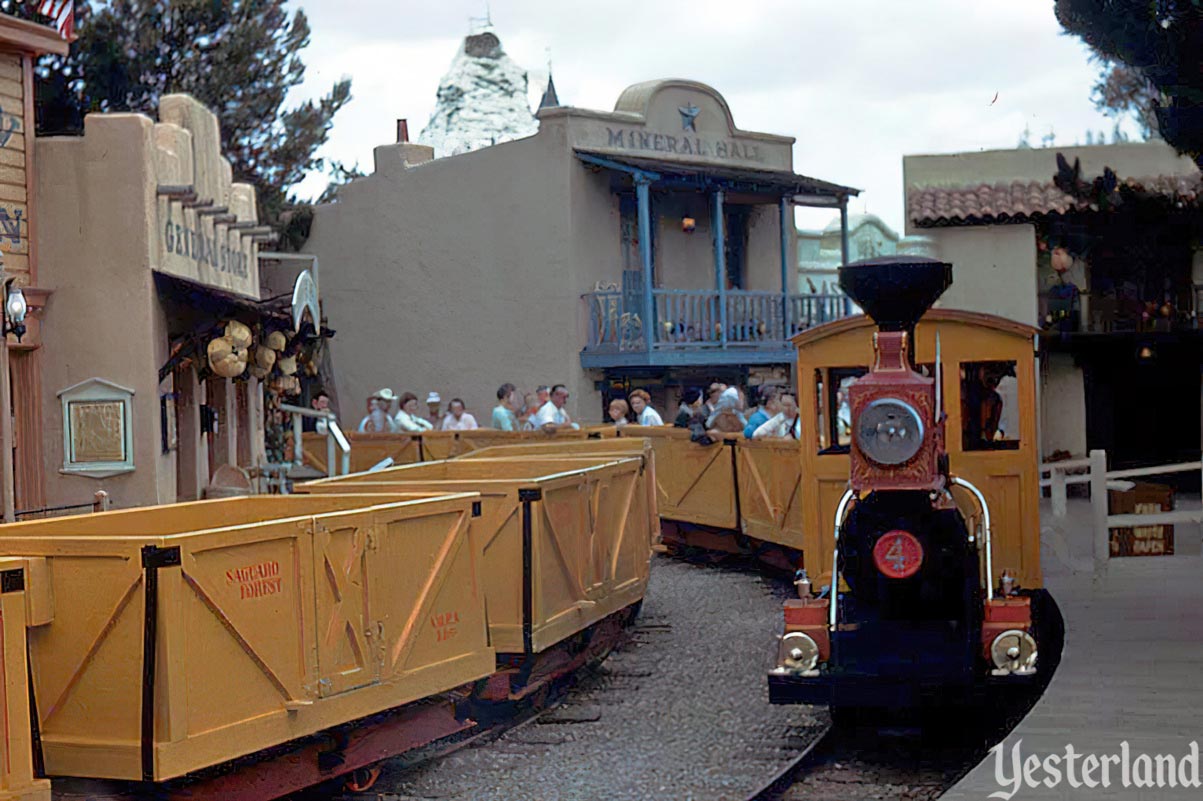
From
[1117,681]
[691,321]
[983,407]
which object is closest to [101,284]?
[983,407]

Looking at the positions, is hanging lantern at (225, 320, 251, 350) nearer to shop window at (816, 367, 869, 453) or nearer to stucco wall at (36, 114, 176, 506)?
stucco wall at (36, 114, 176, 506)

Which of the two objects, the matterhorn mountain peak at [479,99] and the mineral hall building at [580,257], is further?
the matterhorn mountain peak at [479,99]

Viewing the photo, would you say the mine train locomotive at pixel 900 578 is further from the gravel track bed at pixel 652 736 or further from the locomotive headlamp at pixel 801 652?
the gravel track bed at pixel 652 736

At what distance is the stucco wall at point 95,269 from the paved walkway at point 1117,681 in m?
8.72

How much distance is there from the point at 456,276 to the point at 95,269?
13.0m

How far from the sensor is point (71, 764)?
6320mm

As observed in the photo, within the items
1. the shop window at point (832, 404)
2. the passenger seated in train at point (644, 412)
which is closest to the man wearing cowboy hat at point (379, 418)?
the passenger seated in train at point (644, 412)

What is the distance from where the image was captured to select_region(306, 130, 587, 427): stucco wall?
25750 mm

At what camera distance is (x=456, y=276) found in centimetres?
2712

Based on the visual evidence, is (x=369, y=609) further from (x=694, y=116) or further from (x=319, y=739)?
(x=694, y=116)

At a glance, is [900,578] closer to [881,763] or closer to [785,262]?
[881,763]

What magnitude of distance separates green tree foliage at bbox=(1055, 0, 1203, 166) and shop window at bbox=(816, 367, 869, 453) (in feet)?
9.07

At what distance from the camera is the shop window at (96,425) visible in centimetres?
1428

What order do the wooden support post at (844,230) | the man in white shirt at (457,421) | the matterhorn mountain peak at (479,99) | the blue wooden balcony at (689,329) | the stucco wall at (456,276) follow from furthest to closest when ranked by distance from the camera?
the matterhorn mountain peak at (479,99), the wooden support post at (844,230), the stucco wall at (456,276), the blue wooden balcony at (689,329), the man in white shirt at (457,421)
